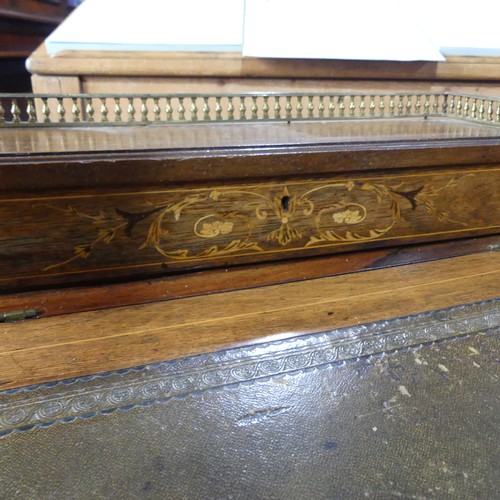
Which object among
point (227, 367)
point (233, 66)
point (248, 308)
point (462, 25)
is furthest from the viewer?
point (462, 25)

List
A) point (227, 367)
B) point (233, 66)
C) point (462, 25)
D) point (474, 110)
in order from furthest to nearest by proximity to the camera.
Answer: point (462, 25)
point (233, 66)
point (474, 110)
point (227, 367)

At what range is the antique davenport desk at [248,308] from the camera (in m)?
0.46

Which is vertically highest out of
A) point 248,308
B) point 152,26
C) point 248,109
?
point 152,26

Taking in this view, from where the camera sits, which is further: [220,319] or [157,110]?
[157,110]

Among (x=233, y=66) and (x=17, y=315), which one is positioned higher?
(x=233, y=66)

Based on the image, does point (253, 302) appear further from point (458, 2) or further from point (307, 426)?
point (458, 2)

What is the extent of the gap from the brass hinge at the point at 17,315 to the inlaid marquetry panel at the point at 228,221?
5cm

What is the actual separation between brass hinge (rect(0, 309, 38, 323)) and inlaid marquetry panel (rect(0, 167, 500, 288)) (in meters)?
0.05

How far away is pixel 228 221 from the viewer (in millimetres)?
755

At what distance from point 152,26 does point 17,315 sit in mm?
812

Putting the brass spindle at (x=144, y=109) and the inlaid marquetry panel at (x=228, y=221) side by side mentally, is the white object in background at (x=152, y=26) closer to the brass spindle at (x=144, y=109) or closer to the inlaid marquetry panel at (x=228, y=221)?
the brass spindle at (x=144, y=109)

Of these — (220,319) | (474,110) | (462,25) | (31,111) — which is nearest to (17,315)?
(220,319)

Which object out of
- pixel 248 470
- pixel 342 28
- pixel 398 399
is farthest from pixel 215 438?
pixel 342 28

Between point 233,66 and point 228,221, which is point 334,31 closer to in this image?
point 233,66
